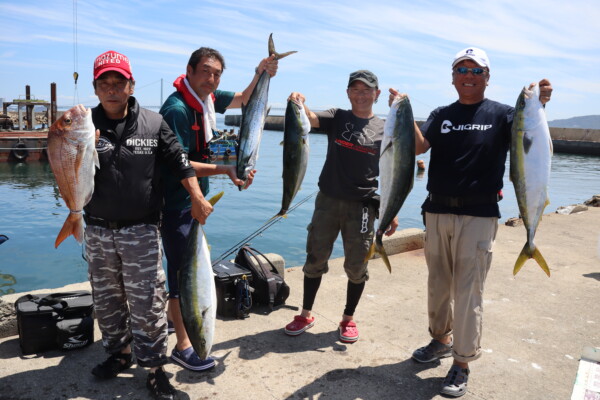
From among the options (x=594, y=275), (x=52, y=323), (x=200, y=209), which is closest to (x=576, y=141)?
(x=594, y=275)

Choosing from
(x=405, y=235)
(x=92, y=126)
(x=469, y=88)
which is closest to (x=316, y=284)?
(x=469, y=88)

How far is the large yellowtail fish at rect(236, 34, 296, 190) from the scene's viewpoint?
320 centimetres

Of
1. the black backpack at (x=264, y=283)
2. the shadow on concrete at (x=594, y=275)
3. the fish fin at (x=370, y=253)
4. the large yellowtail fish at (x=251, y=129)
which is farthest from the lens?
the shadow on concrete at (x=594, y=275)

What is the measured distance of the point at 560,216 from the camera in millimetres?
11102

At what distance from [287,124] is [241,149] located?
1.32 feet

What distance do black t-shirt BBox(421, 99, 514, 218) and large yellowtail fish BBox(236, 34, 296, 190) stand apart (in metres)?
1.35

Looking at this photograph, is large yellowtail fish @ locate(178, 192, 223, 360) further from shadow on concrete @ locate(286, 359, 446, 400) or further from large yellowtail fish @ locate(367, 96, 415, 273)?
large yellowtail fish @ locate(367, 96, 415, 273)

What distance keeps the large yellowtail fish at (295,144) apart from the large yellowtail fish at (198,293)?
0.67 metres

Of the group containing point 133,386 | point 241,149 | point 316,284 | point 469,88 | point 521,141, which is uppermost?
point 469,88

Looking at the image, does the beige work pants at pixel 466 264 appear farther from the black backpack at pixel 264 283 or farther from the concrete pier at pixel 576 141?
the concrete pier at pixel 576 141

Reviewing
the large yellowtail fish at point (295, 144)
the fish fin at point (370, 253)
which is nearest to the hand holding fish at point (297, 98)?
the large yellowtail fish at point (295, 144)

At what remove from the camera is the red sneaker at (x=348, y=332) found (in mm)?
4250

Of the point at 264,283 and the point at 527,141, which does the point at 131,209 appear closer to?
the point at 264,283

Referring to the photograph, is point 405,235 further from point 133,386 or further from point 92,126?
point 92,126
